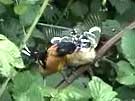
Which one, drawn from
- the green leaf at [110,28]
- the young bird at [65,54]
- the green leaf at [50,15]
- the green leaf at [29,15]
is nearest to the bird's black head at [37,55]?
the young bird at [65,54]

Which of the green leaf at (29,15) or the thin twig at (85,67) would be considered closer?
the thin twig at (85,67)

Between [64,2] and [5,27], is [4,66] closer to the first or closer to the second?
[5,27]

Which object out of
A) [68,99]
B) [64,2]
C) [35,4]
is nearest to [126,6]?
[64,2]

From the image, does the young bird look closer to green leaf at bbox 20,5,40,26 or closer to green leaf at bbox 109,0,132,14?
green leaf at bbox 20,5,40,26

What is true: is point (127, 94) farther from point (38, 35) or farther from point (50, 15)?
point (50, 15)

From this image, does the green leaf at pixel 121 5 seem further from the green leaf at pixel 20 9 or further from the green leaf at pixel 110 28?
the green leaf at pixel 20 9

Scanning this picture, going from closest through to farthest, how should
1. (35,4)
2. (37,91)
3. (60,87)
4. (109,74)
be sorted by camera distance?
(37,91) < (60,87) < (35,4) < (109,74)

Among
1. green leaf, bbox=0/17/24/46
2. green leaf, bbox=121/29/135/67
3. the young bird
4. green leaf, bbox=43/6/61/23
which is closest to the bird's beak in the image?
the young bird
